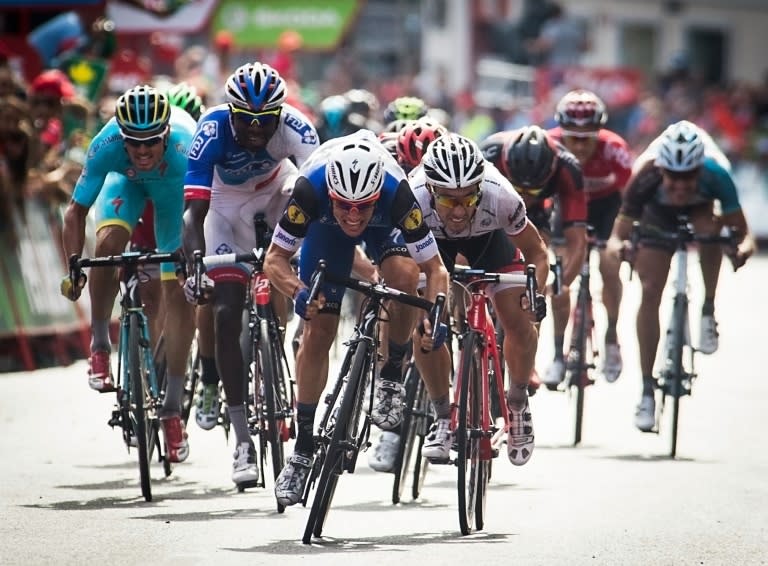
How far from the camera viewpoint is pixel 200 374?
429 inches

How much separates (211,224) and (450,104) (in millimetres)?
22529

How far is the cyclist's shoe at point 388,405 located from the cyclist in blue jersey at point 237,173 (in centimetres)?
68

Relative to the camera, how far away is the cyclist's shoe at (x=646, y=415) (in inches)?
476

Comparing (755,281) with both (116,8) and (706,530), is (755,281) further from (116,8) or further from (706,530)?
(706,530)

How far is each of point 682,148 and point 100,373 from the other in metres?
3.99

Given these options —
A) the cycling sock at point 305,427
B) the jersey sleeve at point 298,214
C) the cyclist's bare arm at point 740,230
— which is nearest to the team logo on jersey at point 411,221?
the jersey sleeve at point 298,214

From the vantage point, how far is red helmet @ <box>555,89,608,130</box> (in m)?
12.9

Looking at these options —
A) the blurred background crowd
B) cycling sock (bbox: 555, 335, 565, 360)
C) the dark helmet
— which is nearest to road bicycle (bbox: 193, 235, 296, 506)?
the dark helmet

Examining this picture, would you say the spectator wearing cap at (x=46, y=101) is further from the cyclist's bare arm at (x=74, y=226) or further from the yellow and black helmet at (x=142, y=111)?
the yellow and black helmet at (x=142, y=111)

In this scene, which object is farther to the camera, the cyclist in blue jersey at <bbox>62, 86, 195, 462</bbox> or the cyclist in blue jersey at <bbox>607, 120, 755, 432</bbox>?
the cyclist in blue jersey at <bbox>607, 120, 755, 432</bbox>

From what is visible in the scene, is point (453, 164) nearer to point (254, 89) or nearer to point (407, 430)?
point (254, 89)

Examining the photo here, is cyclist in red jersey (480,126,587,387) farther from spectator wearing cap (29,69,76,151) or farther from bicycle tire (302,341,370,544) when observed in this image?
spectator wearing cap (29,69,76,151)

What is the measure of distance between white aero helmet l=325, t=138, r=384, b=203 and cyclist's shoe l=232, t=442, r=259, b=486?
173cm

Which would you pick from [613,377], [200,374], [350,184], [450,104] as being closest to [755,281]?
[450,104]
